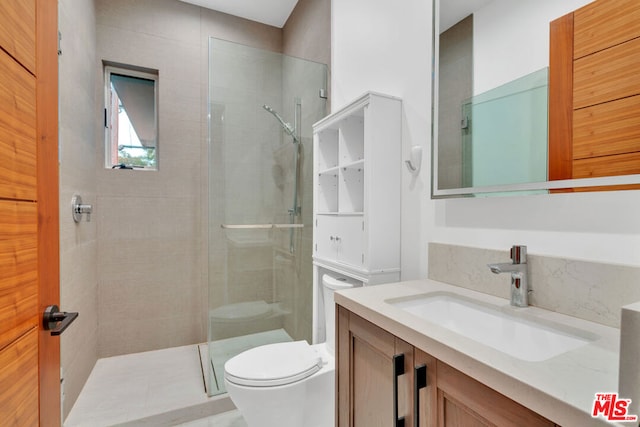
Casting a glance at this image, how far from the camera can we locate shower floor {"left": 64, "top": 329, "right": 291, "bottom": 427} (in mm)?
1730

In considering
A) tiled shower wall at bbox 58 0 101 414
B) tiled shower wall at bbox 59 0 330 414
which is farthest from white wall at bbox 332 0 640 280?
tiled shower wall at bbox 58 0 101 414

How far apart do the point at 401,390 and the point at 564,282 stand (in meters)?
0.53

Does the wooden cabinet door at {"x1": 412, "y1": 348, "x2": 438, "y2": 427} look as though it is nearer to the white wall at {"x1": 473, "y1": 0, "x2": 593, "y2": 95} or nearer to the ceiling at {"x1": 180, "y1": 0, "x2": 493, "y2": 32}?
the white wall at {"x1": 473, "y1": 0, "x2": 593, "y2": 95}

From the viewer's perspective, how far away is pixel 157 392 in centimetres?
194

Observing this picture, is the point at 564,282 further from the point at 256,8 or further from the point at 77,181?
the point at 256,8

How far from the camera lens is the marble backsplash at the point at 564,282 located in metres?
0.71

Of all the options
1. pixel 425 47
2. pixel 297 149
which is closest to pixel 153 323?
pixel 297 149

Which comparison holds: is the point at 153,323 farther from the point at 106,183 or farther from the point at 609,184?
the point at 609,184

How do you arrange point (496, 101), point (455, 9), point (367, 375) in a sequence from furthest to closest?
point (455, 9) → point (496, 101) → point (367, 375)

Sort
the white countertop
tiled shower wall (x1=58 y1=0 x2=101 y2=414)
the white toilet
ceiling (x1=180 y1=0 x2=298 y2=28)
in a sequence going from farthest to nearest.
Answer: ceiling (x1=180 y1=0 x2=298 y2=28)
tiled shower wall (x1=58 y1=0 x2=101 y2=414)
the white toilet
the white countertop

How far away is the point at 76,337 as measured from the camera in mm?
1857

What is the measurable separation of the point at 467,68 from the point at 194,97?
2303mm

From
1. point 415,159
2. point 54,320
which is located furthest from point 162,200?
point 415,159

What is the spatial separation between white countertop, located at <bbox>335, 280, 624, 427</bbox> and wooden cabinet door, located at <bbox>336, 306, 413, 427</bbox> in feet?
0.20
